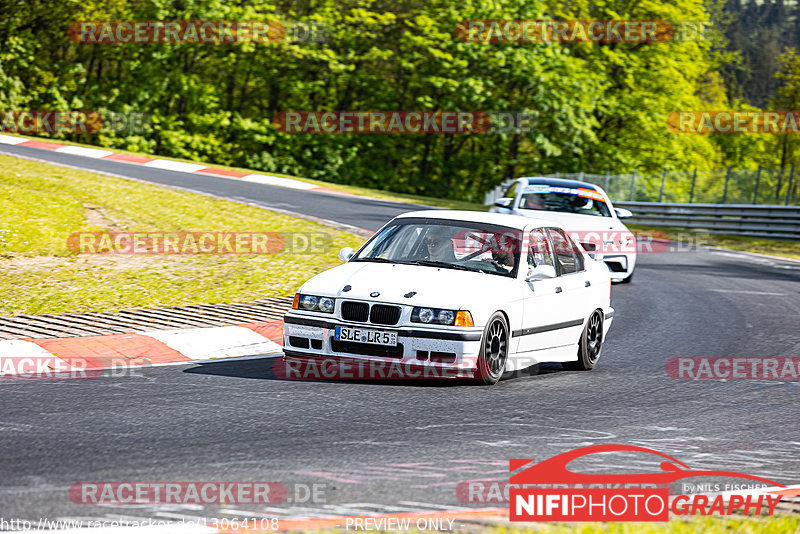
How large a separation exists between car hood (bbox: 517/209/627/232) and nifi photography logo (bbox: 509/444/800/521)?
10302mm

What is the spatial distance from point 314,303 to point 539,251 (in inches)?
90.0

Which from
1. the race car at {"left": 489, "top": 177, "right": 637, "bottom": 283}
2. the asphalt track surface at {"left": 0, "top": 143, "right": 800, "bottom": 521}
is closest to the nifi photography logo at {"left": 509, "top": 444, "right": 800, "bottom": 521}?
the asphalt track surface at {"left": 0, "top": 143, "right": 800, "bottom": 521}

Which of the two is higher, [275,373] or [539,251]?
[539,251]

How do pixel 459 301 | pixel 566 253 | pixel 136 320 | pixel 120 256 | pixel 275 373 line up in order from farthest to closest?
pixel 120 256 < pixel 136 320 < pixel 566 253 < pixel 275 373 < pixel 459 301

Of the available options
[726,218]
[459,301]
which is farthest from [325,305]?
[726,218]

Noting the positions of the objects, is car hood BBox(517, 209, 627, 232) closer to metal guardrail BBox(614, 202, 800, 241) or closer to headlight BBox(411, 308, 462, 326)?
headlight BBox(411, 308, 462, 326)

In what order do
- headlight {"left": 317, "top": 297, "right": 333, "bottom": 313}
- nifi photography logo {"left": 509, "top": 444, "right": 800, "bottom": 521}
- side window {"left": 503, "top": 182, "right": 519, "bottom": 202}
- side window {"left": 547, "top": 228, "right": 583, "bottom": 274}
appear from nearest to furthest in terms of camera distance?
nifi photography logo {"left": 509, "top": 444, "right": 800, "bottom": 521} → headlight {"left": 317, "top": 297, "right": 333, "bottom": 313} → side window {"left": 547, "top": 228, "right": 583, "bottom": 274} → side window {"left": 503, "top": 182, "right": 519, "bottom": 202}

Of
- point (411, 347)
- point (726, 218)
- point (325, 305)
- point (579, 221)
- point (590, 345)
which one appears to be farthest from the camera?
point (726, 218)

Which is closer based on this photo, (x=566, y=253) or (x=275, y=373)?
(x=275, y=373)

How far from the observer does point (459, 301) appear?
300 inches

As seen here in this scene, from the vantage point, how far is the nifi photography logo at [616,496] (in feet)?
15.7

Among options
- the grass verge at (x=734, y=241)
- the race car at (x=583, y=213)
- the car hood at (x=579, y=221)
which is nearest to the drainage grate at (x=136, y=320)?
the car hood at (x=579, y=221)

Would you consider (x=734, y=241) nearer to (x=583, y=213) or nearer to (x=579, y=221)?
(x=583, y=213)

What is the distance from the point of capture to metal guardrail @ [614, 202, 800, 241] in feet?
95.1
